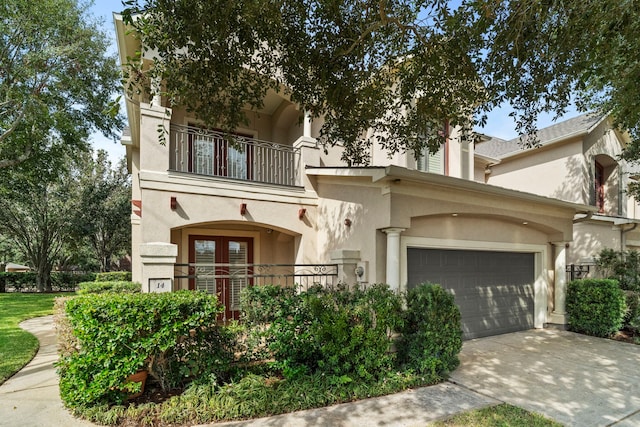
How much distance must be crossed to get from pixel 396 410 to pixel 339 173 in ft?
16.1

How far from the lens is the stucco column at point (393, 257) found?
6.79 meters

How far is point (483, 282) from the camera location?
8.79 metres

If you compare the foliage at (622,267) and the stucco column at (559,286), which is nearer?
the stucco column at (559,286)

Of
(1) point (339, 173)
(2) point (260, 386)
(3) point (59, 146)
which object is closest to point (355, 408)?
(2) point (260, 386)

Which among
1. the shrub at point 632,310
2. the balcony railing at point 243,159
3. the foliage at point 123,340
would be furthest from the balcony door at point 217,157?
the shrub at point 632,310

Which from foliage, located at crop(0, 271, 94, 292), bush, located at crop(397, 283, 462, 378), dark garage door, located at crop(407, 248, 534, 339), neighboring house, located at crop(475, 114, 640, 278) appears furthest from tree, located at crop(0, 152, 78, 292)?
neighboring house, located at crop(475, 114, 640, 278)

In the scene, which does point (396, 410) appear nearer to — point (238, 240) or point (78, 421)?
point (78, 421)

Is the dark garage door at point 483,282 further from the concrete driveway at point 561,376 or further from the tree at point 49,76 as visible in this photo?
the tree at point 49,76

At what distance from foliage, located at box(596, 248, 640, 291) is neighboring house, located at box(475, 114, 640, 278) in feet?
1.89

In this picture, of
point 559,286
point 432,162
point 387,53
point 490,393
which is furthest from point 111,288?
point 559,286

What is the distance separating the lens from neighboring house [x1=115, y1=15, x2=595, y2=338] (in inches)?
276

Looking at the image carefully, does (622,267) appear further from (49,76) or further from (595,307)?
(49,76)

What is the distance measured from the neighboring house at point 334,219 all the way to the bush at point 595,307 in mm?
360

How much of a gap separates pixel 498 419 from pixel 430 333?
4.94ft
